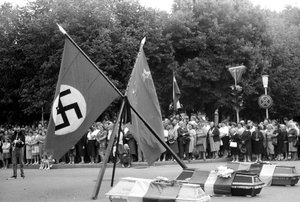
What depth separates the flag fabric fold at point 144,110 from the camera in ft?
44.1

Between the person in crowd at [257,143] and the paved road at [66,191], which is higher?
the person in crowd at [257,143]

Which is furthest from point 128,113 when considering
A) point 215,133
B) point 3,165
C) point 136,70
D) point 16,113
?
point 16,113

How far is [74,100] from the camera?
1266cm

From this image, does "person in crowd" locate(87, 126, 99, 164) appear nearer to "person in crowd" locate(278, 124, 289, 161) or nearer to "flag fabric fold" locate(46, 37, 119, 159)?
"person in crowd" locate(278, 124, 289, 161)

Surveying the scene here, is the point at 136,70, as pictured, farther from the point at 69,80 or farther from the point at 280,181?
the point at 280,181

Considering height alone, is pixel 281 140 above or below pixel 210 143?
above

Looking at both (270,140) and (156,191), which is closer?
(156,191)

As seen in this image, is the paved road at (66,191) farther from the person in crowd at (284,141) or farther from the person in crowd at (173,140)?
the person in crowd at (284,141)

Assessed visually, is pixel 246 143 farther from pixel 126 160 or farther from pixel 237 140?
pixel 126 160

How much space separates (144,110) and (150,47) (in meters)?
24.2

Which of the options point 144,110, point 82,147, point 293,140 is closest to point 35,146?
point 82,147

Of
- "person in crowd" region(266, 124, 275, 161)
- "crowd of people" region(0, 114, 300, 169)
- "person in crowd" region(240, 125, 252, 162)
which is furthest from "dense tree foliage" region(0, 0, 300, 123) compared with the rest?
"person in crowd" region(266, 124, 275, 161)

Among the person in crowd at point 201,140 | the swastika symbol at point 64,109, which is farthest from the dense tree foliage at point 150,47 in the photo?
the swastika symbol at point 64,109

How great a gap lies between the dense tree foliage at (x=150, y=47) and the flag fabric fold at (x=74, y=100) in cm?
2197
